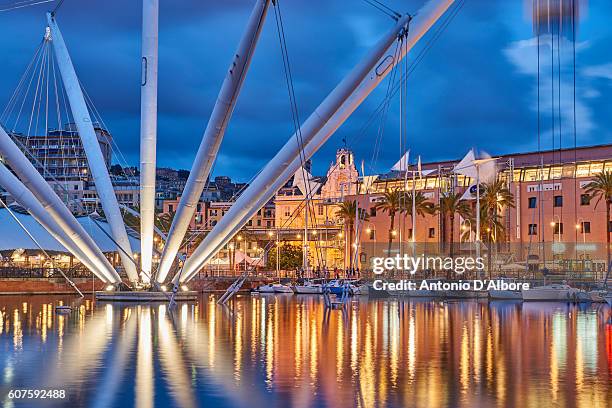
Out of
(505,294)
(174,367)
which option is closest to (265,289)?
(505,294)

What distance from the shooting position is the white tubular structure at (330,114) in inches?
1521

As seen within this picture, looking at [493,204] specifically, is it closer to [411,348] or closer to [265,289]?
[265,289]

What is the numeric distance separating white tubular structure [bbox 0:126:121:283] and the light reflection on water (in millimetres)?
6796

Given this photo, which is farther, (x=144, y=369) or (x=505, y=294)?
(x=505, y=294)

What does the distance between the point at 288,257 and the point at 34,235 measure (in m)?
47.5

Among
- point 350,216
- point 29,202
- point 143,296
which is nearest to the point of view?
point 29,202

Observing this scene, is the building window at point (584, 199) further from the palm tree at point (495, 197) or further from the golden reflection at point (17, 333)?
the golden reflection at point (17, 333)

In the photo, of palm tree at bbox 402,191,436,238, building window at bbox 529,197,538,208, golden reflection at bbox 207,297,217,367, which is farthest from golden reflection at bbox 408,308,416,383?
building window at bbox 529,197,538,208

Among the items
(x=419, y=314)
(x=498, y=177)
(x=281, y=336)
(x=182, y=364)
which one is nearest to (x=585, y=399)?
(x=182, y=364)

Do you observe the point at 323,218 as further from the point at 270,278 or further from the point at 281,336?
the point at 281,336

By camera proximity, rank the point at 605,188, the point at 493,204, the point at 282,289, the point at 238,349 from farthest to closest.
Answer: the point at 493,204, the point at 282,289, the point at 605,188, the point at 238,349

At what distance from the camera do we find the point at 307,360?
26.2 metres

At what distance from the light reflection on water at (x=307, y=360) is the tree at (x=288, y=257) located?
89093 mm

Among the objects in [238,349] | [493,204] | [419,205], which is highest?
[419,205]
